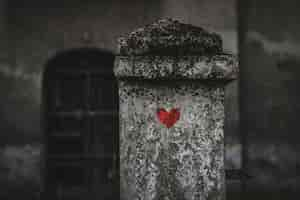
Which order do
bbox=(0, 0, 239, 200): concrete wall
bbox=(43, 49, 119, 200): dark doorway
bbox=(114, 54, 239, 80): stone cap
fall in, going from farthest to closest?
1. bbox=(43, 49, 119, 200): dark doorway
2. bbox=(0, 0, 239, 200): concrete wall
3. bbox=(114, 54, 239, 80): stone cap

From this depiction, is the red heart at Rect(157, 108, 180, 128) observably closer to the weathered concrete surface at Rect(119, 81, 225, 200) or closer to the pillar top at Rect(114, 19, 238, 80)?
the weathered concrete surface at Rect(119, 81, 225, 200)

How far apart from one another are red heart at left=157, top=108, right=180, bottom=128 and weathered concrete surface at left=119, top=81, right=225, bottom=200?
18 mm

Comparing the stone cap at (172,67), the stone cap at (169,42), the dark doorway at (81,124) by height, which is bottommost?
the dark doorway at (81,124)

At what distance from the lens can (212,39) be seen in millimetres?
2385


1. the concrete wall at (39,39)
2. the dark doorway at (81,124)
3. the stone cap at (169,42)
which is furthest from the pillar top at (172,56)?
the dark doorway at (81,124)

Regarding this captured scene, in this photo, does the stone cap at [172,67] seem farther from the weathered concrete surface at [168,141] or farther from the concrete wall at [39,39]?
the concrete wall at [39,39]

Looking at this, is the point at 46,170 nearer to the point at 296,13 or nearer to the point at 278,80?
the point at 278,80

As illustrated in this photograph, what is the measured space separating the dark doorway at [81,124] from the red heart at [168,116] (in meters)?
3.93

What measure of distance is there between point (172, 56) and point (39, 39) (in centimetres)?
414

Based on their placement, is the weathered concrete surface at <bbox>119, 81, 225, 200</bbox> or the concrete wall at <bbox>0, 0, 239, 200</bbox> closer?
the weathered concrete surface at <bbox>119, 81, 225, 200</bbox>

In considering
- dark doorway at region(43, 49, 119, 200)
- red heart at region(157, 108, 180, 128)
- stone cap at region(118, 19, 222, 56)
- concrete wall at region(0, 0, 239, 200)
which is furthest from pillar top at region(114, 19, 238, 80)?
dark doorway at region(43, 49, 119, 200)

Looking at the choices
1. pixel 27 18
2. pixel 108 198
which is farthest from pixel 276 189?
pixel 27 18

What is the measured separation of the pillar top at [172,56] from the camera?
2.31 m

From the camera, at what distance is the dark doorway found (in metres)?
6.25
